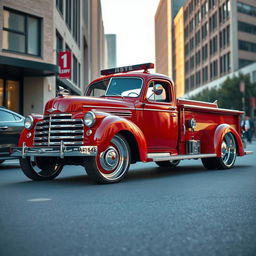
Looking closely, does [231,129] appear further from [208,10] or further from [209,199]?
[208,10]

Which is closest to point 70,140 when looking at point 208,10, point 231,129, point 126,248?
point 126,248

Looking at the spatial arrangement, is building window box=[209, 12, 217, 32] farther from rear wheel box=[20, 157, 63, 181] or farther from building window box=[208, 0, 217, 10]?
rear wheel box=[20, 157, 63, 181]

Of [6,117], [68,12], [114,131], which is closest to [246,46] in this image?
[68,12]

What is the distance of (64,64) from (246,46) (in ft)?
137

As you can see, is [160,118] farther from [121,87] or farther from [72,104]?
Answer: [72,104]

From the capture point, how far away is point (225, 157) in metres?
9.77

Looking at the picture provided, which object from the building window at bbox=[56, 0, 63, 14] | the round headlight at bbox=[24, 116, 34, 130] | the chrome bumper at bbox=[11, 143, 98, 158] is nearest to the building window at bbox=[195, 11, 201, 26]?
the building window at bbox=[56, 0, 63, 14]

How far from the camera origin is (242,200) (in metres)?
4.99

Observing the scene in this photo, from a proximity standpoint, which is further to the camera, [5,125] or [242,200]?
[5,125]

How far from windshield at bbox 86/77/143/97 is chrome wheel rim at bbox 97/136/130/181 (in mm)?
1456

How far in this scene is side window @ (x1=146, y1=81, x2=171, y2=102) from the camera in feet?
27.2

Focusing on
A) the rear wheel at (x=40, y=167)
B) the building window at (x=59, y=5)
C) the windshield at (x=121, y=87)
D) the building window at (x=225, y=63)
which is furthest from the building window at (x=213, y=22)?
the rear wheel at (x=40, y=167)

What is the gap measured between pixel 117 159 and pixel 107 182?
49 centimetres

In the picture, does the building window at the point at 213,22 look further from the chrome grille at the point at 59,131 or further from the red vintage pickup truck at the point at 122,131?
the chrome grille at the point at 59,131
